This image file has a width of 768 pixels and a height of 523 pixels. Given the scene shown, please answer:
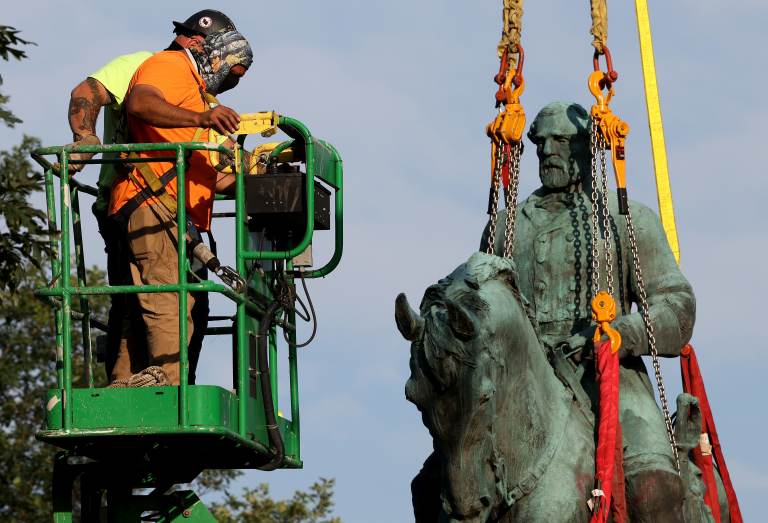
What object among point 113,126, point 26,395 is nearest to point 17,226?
point 113,126

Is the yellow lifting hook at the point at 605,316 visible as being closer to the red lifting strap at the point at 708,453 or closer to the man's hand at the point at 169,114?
the red lifting strap at the point at 708,453

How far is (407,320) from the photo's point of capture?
484 inches

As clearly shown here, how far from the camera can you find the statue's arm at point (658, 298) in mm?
14102

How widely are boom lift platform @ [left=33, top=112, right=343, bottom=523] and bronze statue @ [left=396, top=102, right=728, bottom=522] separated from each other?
1.22m

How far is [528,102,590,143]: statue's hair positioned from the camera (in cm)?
1476

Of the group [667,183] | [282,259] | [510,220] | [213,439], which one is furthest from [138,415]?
[667,183]

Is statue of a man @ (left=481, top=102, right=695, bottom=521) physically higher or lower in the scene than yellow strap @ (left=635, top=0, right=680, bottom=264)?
lower

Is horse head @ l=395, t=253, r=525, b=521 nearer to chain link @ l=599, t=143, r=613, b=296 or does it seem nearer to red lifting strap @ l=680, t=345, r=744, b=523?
chain link @ l=599, t=143, r=613, b=296

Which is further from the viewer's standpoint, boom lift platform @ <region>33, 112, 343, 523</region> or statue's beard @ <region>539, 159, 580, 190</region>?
statue's beard @ <region>539, 159, 580, 190</region>

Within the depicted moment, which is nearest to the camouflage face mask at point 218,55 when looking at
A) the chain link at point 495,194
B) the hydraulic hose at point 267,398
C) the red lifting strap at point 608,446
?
the hydraulic hose at point 267,398

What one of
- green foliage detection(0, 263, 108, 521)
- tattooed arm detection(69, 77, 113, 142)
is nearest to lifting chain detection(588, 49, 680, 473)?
tattooed arm detection(69, 77, 113, 142)

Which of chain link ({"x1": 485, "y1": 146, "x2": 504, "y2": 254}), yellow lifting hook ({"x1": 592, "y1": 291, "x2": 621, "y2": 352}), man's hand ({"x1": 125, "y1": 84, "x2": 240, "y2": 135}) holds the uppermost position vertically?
man's hand ({"x1": 125, "y1": 84, "x2": 240, "y2": 135})

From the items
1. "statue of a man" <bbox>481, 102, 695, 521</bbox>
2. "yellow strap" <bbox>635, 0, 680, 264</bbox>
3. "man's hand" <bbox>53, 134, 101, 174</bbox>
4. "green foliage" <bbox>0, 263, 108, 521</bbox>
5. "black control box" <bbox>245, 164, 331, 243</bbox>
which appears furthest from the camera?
"green foliage" <bbox>0, 263, 108, 521</bbox>

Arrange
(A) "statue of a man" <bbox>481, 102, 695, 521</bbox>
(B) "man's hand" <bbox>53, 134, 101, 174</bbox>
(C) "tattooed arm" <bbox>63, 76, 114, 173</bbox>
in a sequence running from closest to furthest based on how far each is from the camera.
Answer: (A) "statue of a man" <bbox>481, 102, 695, 521</bbox> → (B) "man's hand" <bbox>53, 134, 101, 174</bbox> → (C) "tattooed arm" <bbox>63, 76, 114, 173</bbox>
